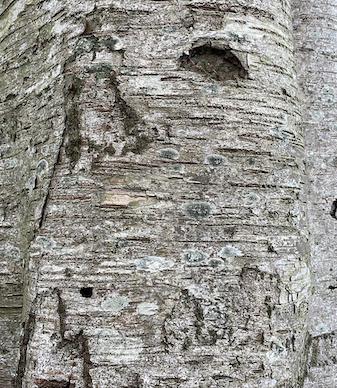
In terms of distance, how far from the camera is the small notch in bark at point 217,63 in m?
1.66

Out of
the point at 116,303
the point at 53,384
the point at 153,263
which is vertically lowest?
the point at 53,384

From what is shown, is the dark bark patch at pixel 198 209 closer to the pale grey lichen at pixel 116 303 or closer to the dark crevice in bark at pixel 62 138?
the pale grey lichen at pixel 116 303

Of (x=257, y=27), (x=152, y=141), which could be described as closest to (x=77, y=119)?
(x=152, y=141)

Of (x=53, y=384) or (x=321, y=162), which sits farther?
(x=321, y=162)

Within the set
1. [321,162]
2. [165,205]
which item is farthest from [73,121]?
[321,162]

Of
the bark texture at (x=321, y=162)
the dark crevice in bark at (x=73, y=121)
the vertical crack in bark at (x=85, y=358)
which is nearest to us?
the vertical crack in bark at (x=85, y=358)

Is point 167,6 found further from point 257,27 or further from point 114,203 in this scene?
point 114,203

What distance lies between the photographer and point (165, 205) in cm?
156

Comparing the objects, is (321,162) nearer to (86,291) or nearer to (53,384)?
(86,291)

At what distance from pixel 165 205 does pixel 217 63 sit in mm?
454

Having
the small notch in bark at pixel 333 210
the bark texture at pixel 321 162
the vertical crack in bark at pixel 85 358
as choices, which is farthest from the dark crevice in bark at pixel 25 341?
the small notch in bark at pixel 333 210

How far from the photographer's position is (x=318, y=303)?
6.87ft

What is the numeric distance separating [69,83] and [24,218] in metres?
0.44

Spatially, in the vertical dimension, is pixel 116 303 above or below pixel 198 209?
below
